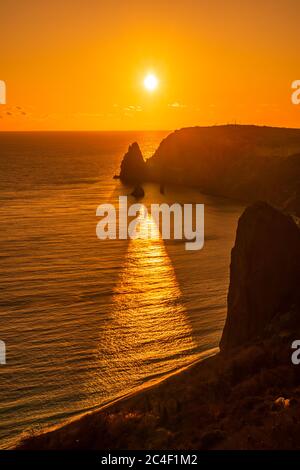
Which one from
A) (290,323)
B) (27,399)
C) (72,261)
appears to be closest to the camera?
(290,323)

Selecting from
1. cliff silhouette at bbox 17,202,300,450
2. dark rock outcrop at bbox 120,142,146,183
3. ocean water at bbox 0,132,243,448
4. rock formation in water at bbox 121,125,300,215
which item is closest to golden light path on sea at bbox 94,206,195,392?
ocean water at bbox 0,132,243,448

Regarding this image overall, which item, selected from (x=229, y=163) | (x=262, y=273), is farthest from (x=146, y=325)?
(x=229, y=163)

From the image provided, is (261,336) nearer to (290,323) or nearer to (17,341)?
(290,323)

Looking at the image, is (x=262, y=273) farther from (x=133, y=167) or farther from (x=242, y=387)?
(x=133, y=167)

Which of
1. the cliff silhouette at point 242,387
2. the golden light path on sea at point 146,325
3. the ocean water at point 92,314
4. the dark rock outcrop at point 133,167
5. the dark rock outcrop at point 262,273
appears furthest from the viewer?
the dark rock outcrop at point 133,167

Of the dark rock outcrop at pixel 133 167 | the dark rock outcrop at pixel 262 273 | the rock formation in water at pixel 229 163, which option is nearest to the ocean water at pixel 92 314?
the dark rock outcrop at pixel 262 273

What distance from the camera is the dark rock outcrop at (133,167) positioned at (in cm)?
13262

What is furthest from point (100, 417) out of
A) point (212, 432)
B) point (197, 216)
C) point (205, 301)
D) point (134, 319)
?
point (197, 216)

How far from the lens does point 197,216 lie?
76250 mm

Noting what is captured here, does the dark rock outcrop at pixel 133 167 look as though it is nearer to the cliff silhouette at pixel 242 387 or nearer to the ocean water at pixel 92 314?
the ocean water at pixel 92 314

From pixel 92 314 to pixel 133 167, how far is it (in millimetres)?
104004

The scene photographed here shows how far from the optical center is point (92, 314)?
32.8 meters

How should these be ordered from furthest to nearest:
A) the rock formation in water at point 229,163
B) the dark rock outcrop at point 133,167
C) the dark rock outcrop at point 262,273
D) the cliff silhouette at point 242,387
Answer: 1. the dark rock outcrop at point 133,167
2. the rock formation in water at point 229,163
3. the dark rock outcrop at point 262,273
4. the cliff silhouette at point 242,387
